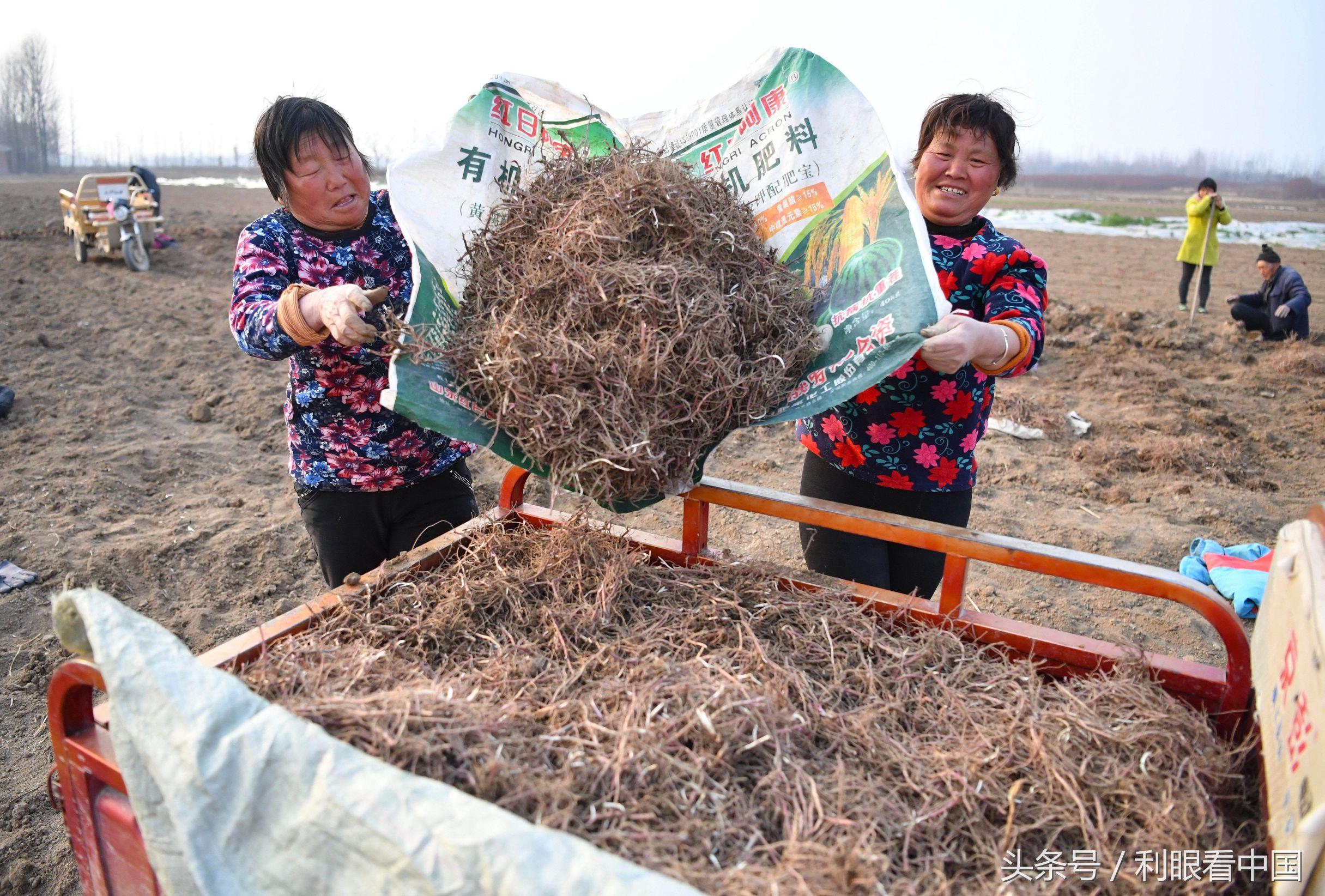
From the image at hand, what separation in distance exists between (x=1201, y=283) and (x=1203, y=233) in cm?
64

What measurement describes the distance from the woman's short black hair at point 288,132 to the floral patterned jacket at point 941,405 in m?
1.51

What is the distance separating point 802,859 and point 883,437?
1302mm

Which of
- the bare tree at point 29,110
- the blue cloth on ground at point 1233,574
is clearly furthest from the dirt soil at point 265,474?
the bare tree at point 29,110

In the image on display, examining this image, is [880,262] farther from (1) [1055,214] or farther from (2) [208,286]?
(1) [1055,214]

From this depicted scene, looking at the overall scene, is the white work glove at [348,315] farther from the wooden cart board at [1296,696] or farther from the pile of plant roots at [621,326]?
the wooden cart board at [1296,696]

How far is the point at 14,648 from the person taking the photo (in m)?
3.10

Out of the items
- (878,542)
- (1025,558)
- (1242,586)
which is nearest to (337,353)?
(878,542)

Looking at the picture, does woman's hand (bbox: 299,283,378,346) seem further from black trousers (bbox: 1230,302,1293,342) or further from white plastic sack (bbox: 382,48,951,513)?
black trousers (bbox: 1230,302,1293,342)

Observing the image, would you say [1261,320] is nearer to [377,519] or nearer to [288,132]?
[377,519]

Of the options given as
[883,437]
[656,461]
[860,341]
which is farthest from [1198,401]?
[656,461]

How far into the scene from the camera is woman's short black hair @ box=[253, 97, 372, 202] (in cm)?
198

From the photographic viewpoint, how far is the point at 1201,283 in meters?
10.3

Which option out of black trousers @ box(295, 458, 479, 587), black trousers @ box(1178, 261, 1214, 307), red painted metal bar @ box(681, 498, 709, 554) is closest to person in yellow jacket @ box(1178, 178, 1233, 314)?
black trousers @ box(1178, 261, 1214, 307)

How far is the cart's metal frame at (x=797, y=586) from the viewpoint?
4.32 feet
